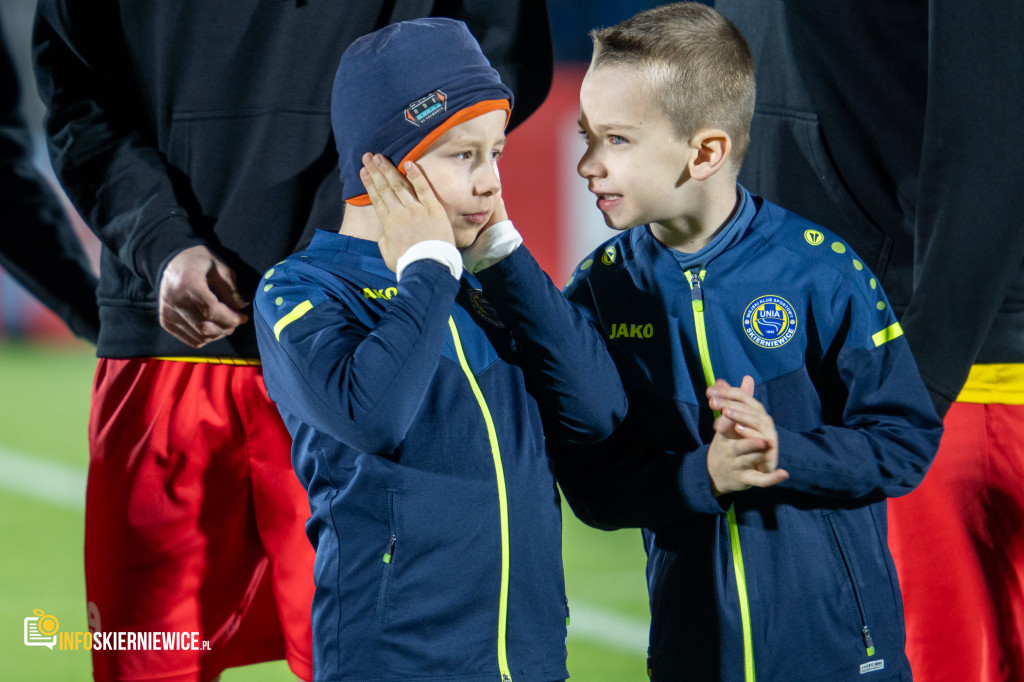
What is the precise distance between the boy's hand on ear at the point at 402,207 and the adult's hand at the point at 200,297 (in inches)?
14.7

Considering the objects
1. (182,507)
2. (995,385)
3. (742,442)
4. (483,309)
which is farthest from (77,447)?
(742,442)

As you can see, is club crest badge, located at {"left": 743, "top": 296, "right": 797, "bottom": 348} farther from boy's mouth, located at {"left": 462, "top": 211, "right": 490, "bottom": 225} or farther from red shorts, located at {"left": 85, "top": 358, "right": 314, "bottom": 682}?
red shorts, located at {"left": 85, "top": 358, "right": 314, "bottom": 682}

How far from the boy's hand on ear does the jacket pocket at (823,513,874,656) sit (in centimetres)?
76

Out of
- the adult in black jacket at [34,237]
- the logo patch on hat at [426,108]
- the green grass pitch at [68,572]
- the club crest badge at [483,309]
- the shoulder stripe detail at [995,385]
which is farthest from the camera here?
the green grass pitch at [68,572]

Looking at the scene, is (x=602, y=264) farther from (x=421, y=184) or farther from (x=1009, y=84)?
(x=1009, y=84)

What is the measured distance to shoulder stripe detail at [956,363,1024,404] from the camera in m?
2.14

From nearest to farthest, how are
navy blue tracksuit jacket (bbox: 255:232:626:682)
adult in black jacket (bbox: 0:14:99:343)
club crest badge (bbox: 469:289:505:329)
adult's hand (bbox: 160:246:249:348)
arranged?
navy blue tracksuit jacket (bbox: 255:232:626:682), club crest badge (bbox: 469:289:505:329), adult's hand (bbox: 160:246:249:348), adult in black jacket (bbox: 0:14:99:343)

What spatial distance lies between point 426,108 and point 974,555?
1.28m

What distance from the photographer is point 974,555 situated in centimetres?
216

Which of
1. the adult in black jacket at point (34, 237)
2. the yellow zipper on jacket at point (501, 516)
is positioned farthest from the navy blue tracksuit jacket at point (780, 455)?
the adult in black jacket at point (34, 237)

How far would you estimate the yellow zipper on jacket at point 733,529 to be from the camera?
1830 millimetres

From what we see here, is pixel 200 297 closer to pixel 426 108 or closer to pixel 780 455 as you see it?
pixel 426 108

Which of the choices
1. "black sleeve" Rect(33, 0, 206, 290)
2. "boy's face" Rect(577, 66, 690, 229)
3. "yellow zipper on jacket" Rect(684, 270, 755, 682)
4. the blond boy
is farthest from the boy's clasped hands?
"black sleeve" Rect(33, 0, 206, 290)

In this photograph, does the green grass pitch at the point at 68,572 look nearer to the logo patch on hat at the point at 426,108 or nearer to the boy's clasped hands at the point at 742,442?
the boy's clasped hands at the point at 742,442
